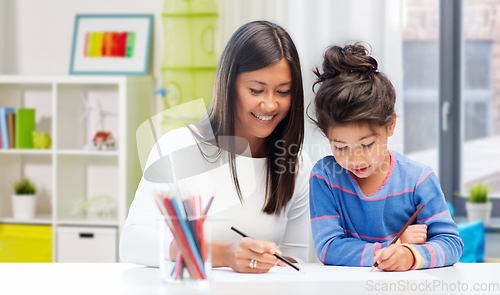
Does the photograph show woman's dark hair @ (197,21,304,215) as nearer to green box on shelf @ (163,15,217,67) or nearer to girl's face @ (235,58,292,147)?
girl's face @ (235,58,292,147)

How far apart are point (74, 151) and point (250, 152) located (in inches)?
54.1

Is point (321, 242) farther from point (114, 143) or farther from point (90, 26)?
point (90, 26)

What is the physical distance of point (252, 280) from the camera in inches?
29.8

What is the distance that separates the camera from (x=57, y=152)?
2.27 meters

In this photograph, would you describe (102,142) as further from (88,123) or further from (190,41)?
(190,41)

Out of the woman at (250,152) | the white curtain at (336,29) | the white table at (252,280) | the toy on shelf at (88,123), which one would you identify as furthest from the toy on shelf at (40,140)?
the white table at (252,280)

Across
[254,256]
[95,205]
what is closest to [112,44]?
[95,205]

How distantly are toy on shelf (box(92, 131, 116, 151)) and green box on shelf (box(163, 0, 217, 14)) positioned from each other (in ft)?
2.30

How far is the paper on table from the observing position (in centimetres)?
77

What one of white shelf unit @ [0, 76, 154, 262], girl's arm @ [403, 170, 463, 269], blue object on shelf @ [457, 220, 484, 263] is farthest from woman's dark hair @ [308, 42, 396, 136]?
white shelf unit @ [0, 76, 154, 262]

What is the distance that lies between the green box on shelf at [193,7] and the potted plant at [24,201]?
3.81 feet

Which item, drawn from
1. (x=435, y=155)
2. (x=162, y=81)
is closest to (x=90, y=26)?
(x=162, y=81)

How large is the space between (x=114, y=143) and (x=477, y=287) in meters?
1.94

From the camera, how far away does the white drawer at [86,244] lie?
2240mm
